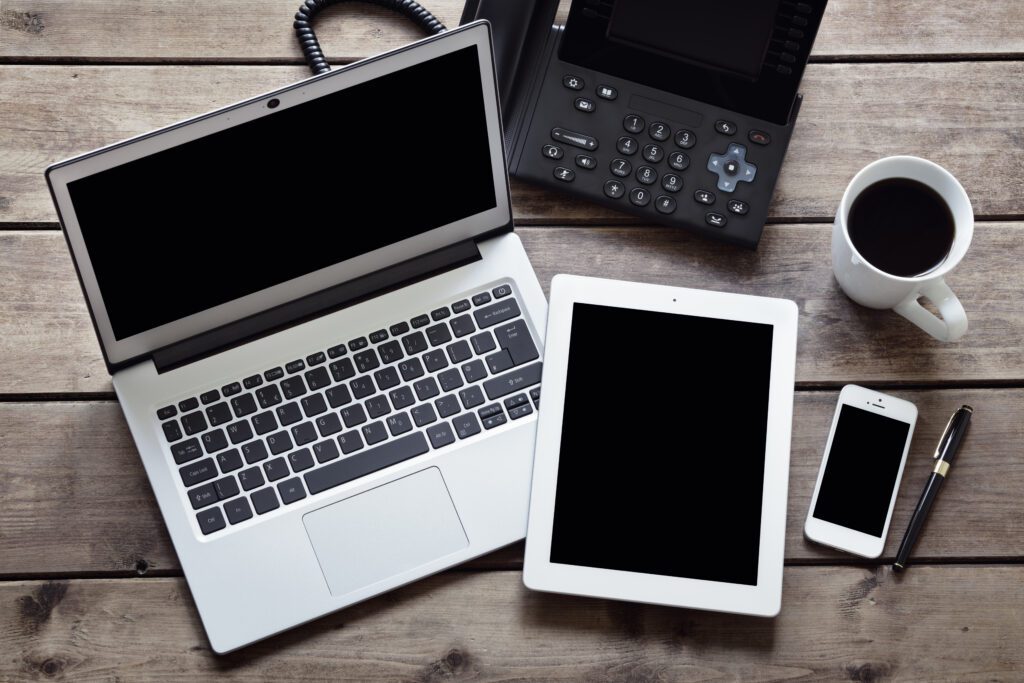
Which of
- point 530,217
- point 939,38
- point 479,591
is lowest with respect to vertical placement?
point 479,591

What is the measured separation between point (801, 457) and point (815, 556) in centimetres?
10

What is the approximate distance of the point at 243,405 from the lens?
31.8 inches

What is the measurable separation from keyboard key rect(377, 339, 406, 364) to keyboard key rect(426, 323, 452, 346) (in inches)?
1.3

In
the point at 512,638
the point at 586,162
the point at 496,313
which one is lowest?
the point at 512,638

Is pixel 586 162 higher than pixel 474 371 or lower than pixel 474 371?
higher

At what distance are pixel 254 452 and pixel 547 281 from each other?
339 mm

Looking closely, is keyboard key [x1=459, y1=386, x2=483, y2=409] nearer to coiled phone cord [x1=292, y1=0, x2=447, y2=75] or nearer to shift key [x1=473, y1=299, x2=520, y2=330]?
shift key [x1=473, y1=299, x2=520, y2=330]

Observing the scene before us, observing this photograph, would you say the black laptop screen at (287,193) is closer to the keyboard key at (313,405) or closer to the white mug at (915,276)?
the keyboard key at (313,405)

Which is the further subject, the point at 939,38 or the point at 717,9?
the point at 939,38

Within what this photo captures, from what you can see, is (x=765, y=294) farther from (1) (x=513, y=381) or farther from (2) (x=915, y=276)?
(1) (x=513, y=381)

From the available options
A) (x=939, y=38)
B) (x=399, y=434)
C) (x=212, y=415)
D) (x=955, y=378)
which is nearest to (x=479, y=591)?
(x=399, y=434)

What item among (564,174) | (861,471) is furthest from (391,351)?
(861,471)

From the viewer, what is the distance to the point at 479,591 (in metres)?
0.81

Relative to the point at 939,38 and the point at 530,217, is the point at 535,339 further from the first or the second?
the point at 939,38
